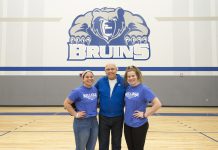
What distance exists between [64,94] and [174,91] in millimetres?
4435

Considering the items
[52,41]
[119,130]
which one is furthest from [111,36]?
[119,130]

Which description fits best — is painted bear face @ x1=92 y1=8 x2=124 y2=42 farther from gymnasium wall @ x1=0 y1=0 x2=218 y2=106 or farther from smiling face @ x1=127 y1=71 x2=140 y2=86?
smiling face @ x1=127 y1=71 x2=140 y2=86

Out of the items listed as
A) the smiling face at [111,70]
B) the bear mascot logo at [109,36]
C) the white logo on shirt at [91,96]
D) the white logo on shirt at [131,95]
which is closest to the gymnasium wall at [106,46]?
the bear mascot logo at [109,36]

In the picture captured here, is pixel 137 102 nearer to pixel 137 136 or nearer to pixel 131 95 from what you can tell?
pixel 131 95

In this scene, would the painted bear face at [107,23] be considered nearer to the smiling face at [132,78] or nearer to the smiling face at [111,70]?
the smiling face at [111,70]

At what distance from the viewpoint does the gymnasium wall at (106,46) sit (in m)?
11.2

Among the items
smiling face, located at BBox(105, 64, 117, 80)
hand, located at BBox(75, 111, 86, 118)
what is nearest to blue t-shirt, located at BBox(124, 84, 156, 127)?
smiling face, located at BBox(105, 64, 117, 80)

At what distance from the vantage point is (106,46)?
11.4 meters

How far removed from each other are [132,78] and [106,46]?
8.54 meters

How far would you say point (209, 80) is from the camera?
1116 centimetres

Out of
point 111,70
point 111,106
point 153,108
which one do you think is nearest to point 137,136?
point 153,108

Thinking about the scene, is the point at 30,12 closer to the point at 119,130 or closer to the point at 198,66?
the point at 198,66

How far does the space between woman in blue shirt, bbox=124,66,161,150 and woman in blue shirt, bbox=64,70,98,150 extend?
381 millimetres

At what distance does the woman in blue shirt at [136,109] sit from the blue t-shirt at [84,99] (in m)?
0.37
